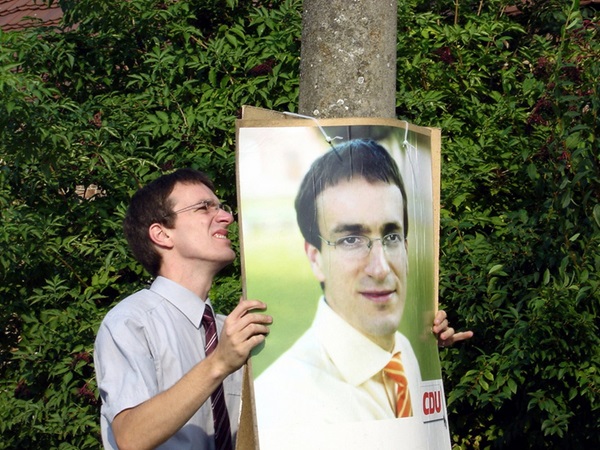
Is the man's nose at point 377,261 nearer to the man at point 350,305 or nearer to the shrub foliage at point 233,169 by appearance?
the man at point 350,305

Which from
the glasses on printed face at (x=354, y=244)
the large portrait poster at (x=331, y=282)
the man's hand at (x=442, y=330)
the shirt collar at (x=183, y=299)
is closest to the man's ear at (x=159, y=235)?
the shirt collar at (x=183, y=299)

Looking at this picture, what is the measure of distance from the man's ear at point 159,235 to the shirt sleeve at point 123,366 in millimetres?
300

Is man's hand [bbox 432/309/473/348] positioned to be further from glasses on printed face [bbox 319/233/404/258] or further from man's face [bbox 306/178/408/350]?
glasses on printed face [bbox 319/233/404/258]

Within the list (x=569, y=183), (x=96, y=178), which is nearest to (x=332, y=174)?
(x=569, y=183)

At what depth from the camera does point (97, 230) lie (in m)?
4.99

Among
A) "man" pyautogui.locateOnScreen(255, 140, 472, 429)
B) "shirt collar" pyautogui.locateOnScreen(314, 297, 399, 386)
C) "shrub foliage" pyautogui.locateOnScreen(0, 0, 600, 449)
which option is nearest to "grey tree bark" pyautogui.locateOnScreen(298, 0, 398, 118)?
"man" pyautogui.locateOnScreen(255, 140, 472, 429)

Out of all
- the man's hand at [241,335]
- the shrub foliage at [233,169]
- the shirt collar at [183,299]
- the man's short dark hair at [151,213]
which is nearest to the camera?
the man's hand at [241,335]

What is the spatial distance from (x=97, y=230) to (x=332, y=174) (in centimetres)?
239

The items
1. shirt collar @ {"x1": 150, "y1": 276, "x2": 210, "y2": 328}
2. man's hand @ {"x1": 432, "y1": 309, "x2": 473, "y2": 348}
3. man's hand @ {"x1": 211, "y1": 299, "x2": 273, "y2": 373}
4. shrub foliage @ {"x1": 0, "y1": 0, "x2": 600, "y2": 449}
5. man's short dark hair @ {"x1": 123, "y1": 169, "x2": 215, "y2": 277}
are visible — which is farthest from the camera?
shrub foliage @ {"x1": 0, "y1": 0, "x2": 600, "y2": 449}

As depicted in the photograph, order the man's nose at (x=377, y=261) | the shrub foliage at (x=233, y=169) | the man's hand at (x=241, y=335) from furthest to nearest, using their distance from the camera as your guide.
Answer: the shrub foliage at (x=233, y=169) < the man's nose at (x=377, y=261) < the man's hand at (x=241, y=335)

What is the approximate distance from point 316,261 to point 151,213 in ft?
2.31

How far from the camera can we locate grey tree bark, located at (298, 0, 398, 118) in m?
3.34

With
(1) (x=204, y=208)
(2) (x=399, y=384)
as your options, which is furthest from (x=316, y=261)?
(1) (x=204, y=208)

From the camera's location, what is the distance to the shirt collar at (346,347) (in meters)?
A: 2.74
